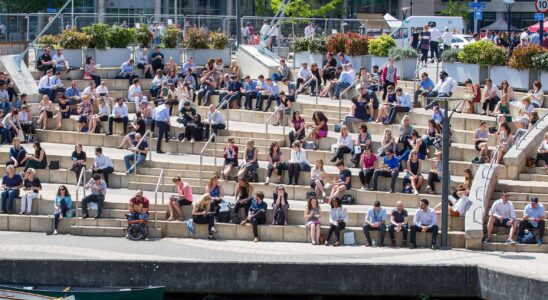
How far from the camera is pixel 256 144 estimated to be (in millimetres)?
39125

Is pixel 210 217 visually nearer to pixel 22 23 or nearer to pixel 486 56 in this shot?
pixel 486 56

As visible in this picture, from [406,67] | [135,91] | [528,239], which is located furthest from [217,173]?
[406,67]

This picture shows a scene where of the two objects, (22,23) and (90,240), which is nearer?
(90,240)

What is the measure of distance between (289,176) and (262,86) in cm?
743

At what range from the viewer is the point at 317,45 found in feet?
154

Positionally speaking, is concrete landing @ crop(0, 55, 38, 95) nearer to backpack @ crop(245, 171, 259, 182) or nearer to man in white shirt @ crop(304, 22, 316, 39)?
backpack @ crop(245, 171, 259, 182)

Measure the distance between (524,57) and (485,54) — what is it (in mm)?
1527

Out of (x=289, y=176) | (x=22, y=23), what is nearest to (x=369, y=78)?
(x=289, y=176)

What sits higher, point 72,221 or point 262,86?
point 262,86

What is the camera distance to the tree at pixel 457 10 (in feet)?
284

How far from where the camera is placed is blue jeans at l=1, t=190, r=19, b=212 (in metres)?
34.3

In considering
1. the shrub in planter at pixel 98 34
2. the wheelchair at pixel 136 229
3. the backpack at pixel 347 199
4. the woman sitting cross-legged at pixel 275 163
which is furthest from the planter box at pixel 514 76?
the wheelchair at pixel 136 229

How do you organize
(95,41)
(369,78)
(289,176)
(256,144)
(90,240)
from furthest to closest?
(95,41) → (369,78) → (256,144) → (289,176) → (90,240)

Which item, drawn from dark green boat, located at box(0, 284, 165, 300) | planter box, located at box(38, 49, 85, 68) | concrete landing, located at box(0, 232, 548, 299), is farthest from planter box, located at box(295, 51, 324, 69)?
dark green boat, located at box(0, 284, 165, 300)
